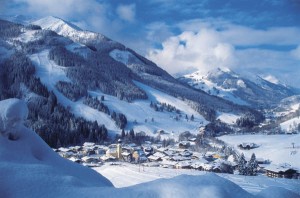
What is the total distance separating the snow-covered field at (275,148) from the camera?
94.8 meters

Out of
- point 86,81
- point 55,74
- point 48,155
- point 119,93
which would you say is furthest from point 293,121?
point 48,155

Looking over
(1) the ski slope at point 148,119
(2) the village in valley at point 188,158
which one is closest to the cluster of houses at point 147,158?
(2) the village in valley at point 188,158

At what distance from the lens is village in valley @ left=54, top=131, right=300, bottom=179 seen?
69312mm

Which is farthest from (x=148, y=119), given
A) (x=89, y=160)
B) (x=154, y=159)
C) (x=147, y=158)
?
(x=89, y=160)

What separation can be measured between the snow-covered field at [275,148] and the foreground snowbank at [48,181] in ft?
264

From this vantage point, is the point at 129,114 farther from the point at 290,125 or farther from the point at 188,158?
the point at 188,158

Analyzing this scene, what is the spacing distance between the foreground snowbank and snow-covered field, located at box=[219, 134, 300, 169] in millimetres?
80614

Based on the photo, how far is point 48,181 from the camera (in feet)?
32.1

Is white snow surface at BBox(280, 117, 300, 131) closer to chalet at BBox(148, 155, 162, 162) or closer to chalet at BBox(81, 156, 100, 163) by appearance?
chalet at BBox(148, 155, 162, 162)

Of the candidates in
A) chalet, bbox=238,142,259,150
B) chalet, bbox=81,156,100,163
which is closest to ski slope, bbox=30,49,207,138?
chalet, bbox=238,142,259,150

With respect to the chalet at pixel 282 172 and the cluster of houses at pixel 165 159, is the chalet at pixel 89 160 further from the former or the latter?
the chalet at pixel 282 172

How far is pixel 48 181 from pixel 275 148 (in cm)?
10977

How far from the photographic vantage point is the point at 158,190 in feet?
27.5

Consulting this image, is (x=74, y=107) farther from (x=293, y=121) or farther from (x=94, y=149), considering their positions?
(x=293, y=121)
